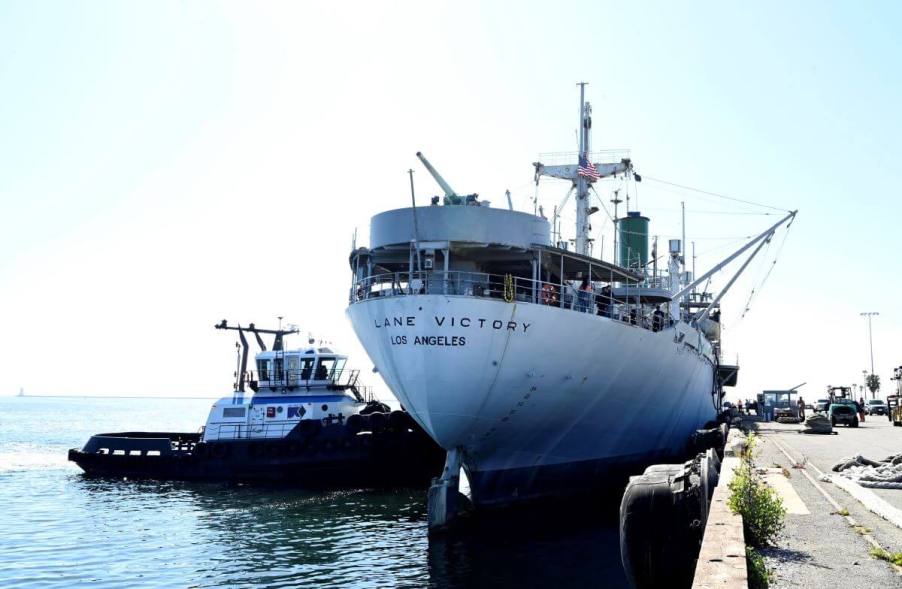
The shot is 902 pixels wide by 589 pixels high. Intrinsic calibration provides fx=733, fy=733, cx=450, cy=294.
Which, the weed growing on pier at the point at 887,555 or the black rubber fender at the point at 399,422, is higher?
the black rubber fender at the point at 399,422

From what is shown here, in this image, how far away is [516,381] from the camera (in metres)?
21.0

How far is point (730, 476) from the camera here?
14273 millimetres

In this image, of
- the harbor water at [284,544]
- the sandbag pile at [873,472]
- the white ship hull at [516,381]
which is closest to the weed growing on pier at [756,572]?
the harbor water at [284,544]

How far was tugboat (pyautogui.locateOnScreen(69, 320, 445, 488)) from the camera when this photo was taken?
33.1 metres

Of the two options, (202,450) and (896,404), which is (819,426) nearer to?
(896,404)

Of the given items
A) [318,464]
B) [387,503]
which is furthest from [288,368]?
[387,503]

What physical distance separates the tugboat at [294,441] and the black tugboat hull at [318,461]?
1.8 inches

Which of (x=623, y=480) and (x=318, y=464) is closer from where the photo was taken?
(x=623, y=480)

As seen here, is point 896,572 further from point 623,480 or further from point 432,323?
point 623,480

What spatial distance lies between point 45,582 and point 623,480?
19254 millimetres

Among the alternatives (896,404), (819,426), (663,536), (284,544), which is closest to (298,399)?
(284,544)

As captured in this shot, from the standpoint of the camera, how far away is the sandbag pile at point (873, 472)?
15.3 meters

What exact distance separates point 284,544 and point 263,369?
19196 mm

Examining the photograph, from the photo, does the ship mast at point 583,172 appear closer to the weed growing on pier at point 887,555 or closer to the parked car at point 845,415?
the parked car at point 845,415
